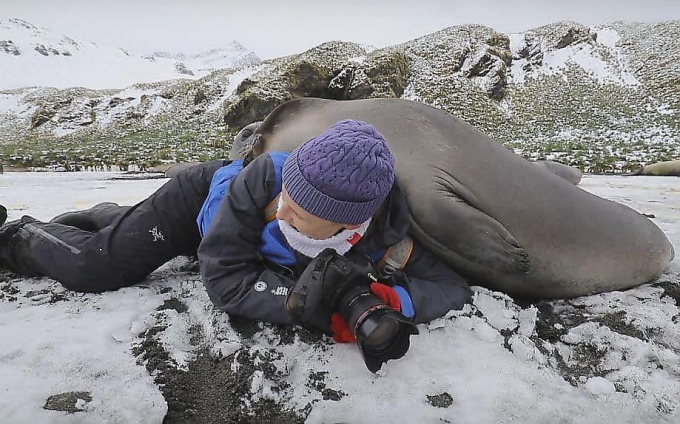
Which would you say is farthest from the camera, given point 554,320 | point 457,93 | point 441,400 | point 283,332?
point 457,93

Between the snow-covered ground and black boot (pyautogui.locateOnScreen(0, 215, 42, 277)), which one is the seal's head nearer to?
the snow-covered ground

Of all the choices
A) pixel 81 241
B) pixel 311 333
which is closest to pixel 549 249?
pixel 311 333

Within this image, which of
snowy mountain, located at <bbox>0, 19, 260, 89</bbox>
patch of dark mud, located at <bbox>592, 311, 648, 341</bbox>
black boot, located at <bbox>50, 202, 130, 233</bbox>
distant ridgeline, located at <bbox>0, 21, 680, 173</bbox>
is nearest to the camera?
patch of dark mud, located at <bbox>592, 311, 648, 341</bbox>

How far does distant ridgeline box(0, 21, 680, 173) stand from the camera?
692 inches

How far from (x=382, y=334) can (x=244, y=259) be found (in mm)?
652

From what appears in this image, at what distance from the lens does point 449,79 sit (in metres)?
24.3

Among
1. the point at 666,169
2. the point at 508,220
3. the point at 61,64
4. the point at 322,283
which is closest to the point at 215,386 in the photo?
the point at 322,283

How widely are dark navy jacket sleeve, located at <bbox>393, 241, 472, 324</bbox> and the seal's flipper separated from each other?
0.21 feet

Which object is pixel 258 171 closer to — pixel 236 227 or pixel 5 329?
pixel 236 227

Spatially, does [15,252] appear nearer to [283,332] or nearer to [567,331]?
[283,332]

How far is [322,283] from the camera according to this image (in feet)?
5.16

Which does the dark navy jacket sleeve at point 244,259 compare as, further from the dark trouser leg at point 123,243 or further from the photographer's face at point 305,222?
the dark trouser leg at point 123,243

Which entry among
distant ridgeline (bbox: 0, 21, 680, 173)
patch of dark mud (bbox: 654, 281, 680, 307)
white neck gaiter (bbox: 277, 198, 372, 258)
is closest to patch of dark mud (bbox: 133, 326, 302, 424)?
white neck gaiter (bbox: 277, 198, 372, 258)

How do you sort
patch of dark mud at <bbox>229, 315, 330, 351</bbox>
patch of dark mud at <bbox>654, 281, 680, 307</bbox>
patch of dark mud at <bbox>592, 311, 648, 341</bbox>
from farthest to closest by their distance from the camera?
patch of dark mud at <bbox>654, 281, 680, 307</bbox>, patch of dark mud at <bbox>592, 311, 648, 341</bbox>, patch of dark mud at <bbox>229, 315, 330, 351</bbox>
